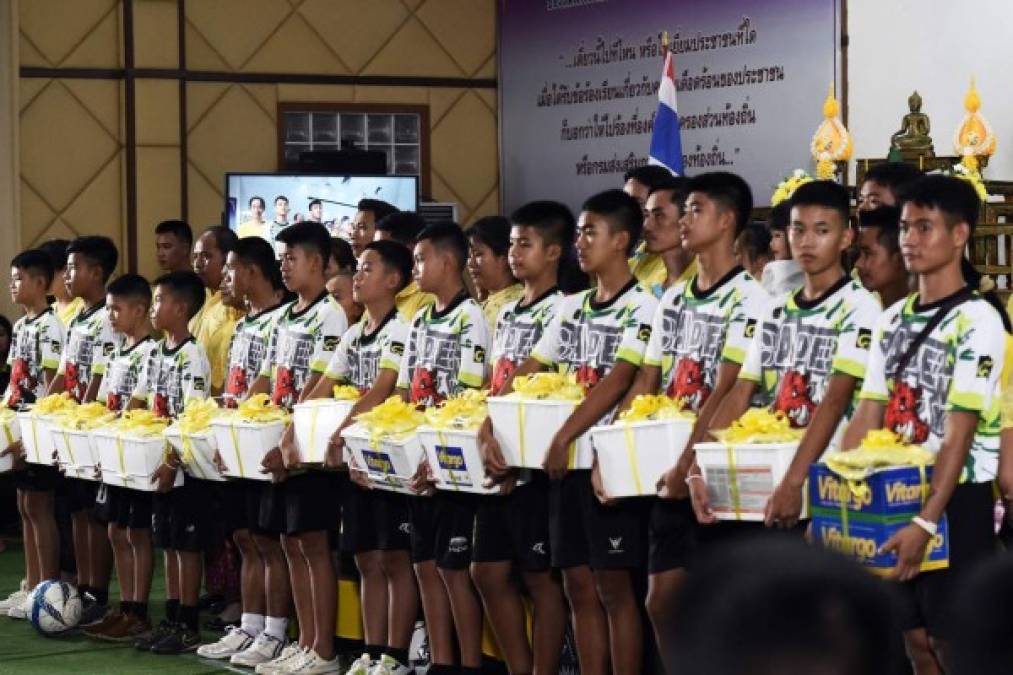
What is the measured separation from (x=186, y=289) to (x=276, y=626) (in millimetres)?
1245

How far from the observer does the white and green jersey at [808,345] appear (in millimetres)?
3826

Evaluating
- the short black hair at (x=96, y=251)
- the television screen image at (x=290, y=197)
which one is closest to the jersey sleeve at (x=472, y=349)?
the short black hair at (x=96, y=251)

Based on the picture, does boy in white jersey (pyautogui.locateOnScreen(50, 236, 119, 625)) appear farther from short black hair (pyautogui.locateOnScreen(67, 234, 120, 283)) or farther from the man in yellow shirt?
the man in yellow shirt

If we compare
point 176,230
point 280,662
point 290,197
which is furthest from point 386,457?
point 290,197

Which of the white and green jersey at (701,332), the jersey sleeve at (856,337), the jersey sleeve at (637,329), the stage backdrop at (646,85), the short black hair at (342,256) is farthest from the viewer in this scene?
the stage backdrop at (646,85)

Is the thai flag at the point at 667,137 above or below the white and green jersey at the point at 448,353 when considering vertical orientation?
above

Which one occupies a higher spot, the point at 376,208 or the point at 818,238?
the point at 376,208

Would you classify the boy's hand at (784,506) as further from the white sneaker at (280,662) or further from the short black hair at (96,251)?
the short black hair at (96,251)

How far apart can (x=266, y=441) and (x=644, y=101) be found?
6101mm

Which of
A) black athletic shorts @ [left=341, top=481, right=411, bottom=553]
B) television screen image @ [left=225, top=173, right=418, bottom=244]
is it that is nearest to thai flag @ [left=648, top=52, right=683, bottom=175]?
black athletic shorts @ [left=341, top=481, right=411, bottom=553]

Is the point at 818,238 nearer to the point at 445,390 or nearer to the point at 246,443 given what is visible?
the point at 445,390

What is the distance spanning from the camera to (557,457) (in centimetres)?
438

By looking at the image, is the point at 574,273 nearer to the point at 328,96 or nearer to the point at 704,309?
the point at 704,309

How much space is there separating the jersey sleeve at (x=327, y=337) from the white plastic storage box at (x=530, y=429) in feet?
3.96
